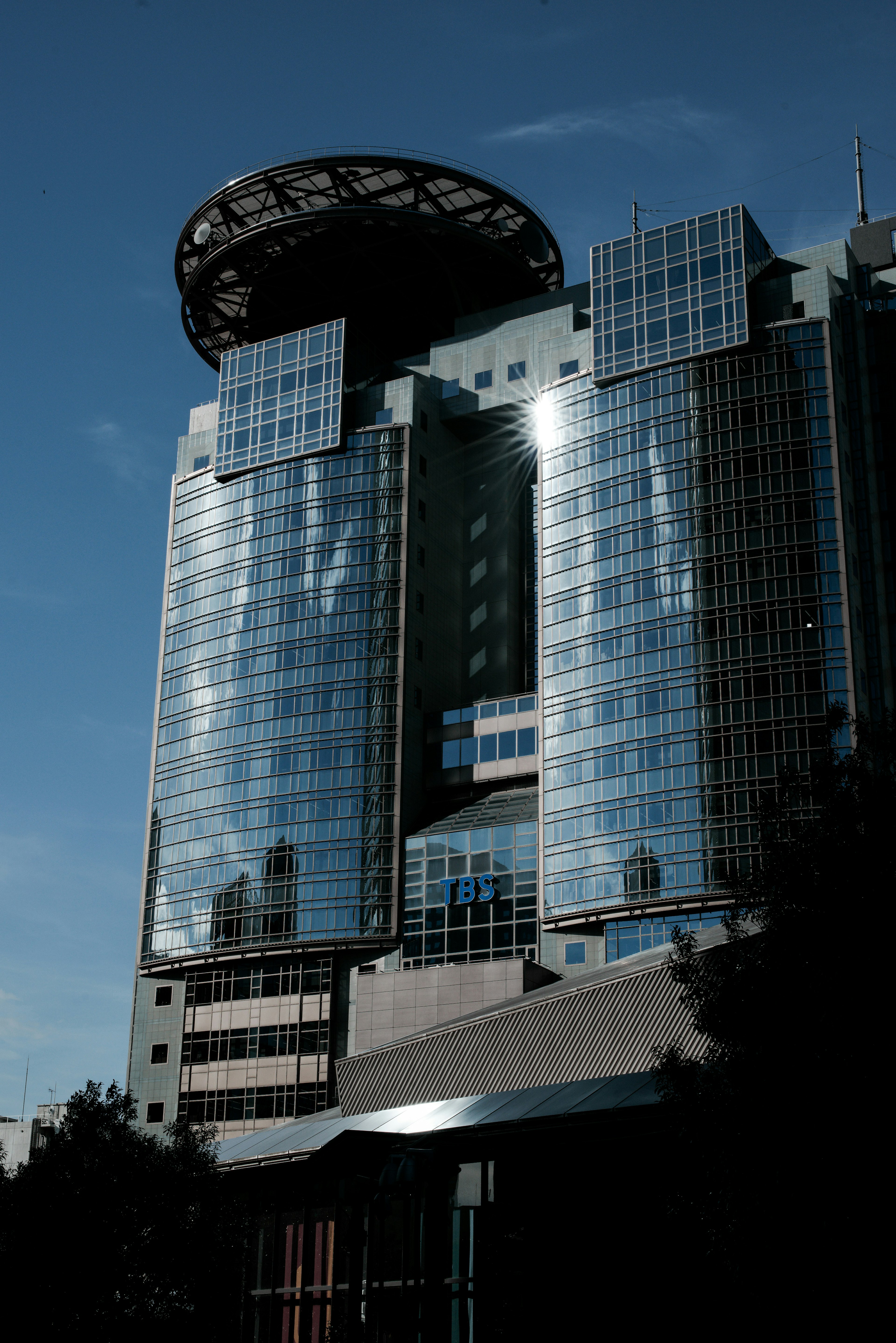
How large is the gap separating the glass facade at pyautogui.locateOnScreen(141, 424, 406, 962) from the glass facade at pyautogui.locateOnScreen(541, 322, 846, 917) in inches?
722

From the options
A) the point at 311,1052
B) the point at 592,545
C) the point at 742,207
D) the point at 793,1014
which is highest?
the point at 742,207

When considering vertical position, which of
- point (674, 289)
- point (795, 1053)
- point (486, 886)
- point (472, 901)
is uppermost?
point (674, 289)

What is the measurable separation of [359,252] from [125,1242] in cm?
12585

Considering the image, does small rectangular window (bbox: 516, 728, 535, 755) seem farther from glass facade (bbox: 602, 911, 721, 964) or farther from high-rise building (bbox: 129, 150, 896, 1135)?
glass facade (bbox: 602, 911, 721, 964)

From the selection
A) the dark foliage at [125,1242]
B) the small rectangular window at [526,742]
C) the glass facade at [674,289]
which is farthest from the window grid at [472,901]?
the dark foliage at [125,1242]

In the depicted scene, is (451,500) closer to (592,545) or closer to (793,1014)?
(592,545)

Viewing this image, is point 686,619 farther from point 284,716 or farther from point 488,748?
point 284,716

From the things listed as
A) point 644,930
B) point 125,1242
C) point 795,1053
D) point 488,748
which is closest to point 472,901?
point 488,748

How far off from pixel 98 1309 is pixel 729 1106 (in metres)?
25.8

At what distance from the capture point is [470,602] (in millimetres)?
151000

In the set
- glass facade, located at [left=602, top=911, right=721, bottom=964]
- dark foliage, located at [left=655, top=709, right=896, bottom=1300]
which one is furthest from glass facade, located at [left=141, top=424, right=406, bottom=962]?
dark foliage, located at [left=655, top=709, right=896, bottom=1300]

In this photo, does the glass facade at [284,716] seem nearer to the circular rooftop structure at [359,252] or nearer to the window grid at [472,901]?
the window grid at [472,901]

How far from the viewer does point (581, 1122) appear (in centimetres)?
4078

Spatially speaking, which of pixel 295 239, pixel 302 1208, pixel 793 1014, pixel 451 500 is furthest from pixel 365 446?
pixel 793 1014
